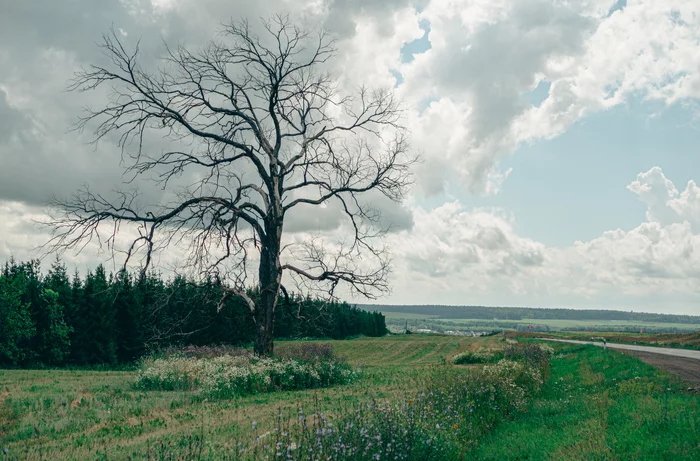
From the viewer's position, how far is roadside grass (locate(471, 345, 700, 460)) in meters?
7.92

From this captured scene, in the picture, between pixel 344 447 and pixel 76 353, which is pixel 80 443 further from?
pixel 76 353

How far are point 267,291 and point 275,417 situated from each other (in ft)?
32.1

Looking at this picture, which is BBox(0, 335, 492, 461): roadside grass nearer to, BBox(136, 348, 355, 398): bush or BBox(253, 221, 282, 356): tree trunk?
BBox(136, 348, 355, 398): bush

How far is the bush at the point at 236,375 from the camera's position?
52.9 feet

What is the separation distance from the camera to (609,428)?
368 inches

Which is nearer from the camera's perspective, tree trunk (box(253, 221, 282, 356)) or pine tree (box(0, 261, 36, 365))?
tree trunk (box(253, 221, 282, 356))

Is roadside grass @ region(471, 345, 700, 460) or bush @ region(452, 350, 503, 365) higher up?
roadside grass @ region(471, 345, 700, 460)

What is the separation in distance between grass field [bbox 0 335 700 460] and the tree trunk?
4202 millimetres

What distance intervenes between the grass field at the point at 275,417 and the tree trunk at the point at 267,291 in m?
4.20

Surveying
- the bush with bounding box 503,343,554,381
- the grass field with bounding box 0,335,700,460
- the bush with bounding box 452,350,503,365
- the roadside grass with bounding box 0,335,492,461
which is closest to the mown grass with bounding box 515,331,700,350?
the bush with bounding box 452,350,503,365

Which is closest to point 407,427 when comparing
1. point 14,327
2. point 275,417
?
point 275,417

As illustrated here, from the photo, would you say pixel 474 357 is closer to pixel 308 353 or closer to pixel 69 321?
pixel 308 353

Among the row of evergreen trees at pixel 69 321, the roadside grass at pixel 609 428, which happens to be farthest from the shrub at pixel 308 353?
the row of evergreen trees at pixel 69 321

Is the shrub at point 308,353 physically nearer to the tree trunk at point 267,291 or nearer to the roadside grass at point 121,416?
the tree trunk at point 267,291
